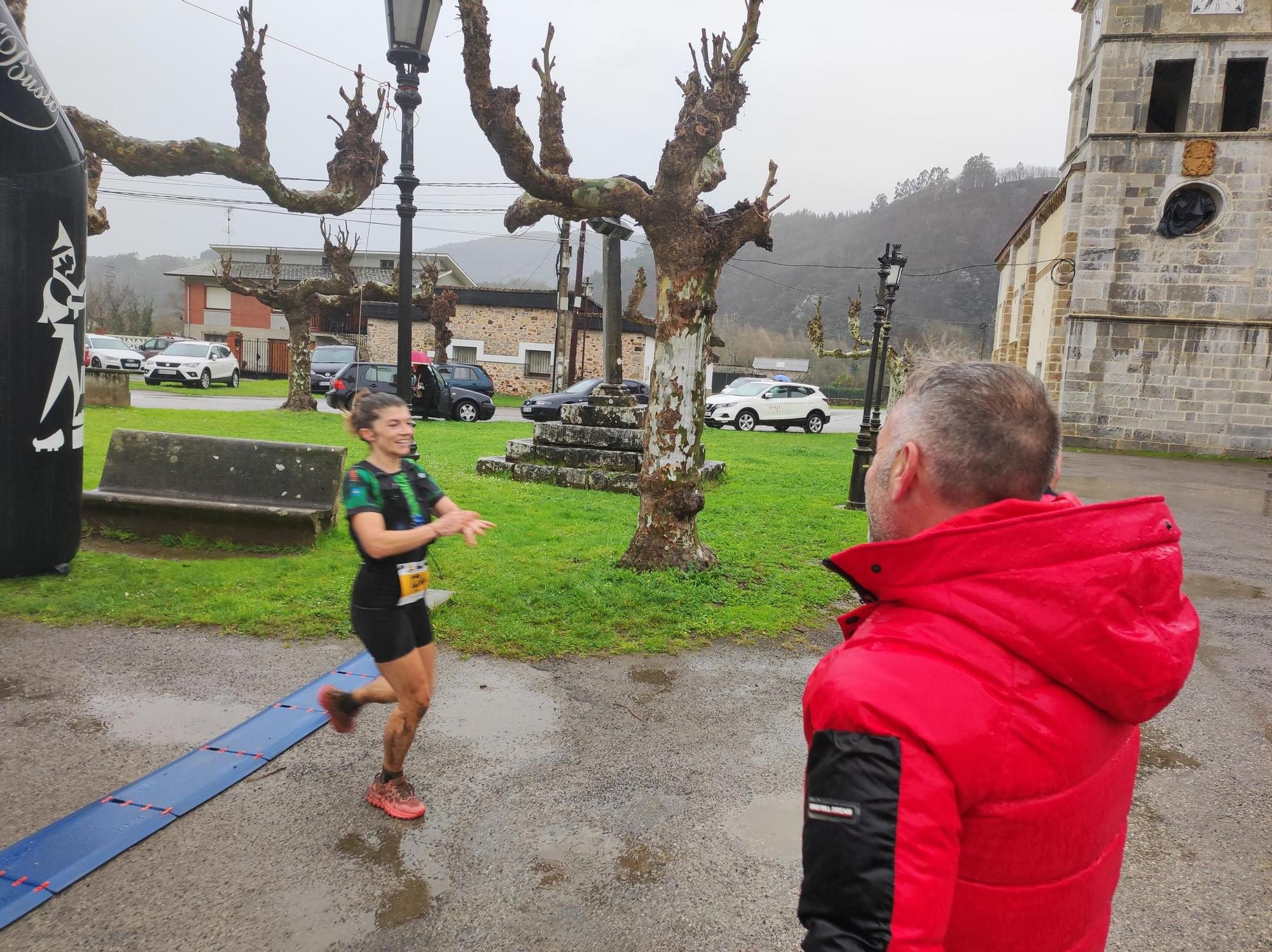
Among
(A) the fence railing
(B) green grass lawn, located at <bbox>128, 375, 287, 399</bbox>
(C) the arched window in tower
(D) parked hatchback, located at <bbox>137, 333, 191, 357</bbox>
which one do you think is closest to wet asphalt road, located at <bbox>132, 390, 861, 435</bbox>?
(B) green grass lawn, located at <bbox>128, 375, 287, 399</bbox>

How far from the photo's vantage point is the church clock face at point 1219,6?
2239cm

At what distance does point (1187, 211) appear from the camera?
916 inches

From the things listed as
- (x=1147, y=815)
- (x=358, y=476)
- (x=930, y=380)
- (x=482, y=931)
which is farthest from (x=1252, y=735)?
(x=358, y=476)

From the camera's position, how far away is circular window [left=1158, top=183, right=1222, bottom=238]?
23.1m

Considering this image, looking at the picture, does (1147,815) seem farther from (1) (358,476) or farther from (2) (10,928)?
(2) (10,928)

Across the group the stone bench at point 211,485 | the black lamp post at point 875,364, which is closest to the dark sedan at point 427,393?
the black lamp post at point 875,364

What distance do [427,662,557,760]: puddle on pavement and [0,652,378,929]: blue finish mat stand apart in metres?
0.68

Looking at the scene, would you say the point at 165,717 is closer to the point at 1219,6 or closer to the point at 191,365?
the point at 191,365

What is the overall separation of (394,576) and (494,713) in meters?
1.44

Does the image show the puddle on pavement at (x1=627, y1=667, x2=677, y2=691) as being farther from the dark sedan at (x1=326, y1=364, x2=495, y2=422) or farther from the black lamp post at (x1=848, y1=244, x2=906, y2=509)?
the dark sedan at (x1=326, y1=364, x2=495, y2=422)

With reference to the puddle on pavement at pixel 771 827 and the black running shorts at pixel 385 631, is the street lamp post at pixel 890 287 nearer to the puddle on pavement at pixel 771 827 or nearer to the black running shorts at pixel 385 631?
the puddle on pavement at pixel 771 827

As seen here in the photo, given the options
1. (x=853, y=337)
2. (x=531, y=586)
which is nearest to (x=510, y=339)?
(x=853, y=337)

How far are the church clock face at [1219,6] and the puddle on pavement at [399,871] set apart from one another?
2931 cm

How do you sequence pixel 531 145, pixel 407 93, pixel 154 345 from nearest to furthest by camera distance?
pixel 407 93 → pixel 531 145 → pixel 154 345
